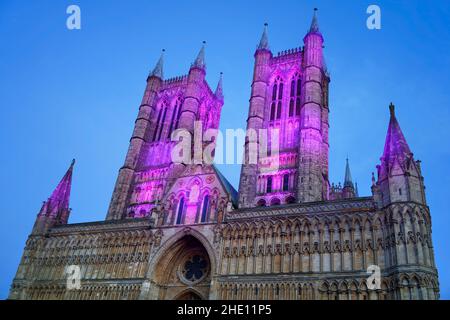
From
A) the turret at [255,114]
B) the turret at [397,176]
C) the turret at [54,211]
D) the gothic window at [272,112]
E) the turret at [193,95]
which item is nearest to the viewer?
the turret at [397,176]

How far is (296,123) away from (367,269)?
86.8 feet

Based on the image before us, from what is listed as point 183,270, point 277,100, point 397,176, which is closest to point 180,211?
point 183,270

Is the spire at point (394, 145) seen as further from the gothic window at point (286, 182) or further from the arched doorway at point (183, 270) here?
the gothic window at point (286, 182)

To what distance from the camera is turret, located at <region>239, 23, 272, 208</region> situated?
42906mm

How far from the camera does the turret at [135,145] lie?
51844mm

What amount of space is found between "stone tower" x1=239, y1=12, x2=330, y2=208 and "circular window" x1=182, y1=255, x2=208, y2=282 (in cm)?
935

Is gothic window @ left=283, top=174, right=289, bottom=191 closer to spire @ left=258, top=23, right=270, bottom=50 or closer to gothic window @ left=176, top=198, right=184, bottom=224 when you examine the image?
gothic window @ left=176, top=198, right=184, bottom=224

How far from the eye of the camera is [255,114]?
49.2 meters

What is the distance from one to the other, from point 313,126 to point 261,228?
18642 mm

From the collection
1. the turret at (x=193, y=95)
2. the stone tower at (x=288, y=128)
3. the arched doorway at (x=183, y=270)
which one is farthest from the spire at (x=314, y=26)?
the arched doorway at (x=183, y=270)

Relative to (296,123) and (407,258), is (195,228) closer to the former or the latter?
(407,258)

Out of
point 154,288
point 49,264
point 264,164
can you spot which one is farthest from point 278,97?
point 49,264

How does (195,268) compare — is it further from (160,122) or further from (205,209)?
(160,122)

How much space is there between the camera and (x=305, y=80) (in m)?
49.0
